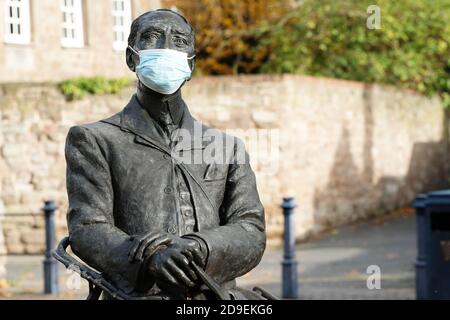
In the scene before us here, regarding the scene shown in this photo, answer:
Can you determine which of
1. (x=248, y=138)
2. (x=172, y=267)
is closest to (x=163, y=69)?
(x=172, y=267)

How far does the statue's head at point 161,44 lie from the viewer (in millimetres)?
3826

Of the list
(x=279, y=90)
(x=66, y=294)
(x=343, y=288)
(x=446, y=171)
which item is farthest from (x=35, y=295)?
(x=446, y=171)

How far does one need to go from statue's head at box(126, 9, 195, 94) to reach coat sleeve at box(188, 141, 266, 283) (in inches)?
16.1

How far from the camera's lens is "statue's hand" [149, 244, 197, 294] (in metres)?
3.53

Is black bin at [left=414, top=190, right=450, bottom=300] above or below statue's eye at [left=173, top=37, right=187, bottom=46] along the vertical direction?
below

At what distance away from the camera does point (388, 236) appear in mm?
17641

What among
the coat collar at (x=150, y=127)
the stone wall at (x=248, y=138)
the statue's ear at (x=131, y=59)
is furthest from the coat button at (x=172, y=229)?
the stone wall at (x=248, y=138)

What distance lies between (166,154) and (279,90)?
13184mm

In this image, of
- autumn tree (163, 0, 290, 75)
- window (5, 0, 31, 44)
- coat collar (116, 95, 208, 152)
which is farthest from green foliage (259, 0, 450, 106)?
coat collar (116, 95, 208, 152)

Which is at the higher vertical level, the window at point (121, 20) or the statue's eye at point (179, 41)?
the window at point (121, 20)

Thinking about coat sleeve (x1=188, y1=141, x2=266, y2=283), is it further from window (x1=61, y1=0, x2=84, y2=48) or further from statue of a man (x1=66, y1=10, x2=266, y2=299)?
window (x1=61, y1=0, x2=84, y2=48)

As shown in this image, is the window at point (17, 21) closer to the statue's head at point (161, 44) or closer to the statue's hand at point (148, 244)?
the statue's head at point (161, 44)

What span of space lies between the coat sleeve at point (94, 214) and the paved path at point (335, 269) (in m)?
7.65

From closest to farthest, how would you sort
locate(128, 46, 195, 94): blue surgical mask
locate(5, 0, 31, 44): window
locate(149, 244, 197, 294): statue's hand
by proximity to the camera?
locate(149, 244, 197, 294): statue's hand, locate(128, 46, 195, 94): blue surgical mask, locate(5, 0, 31, 44): window
